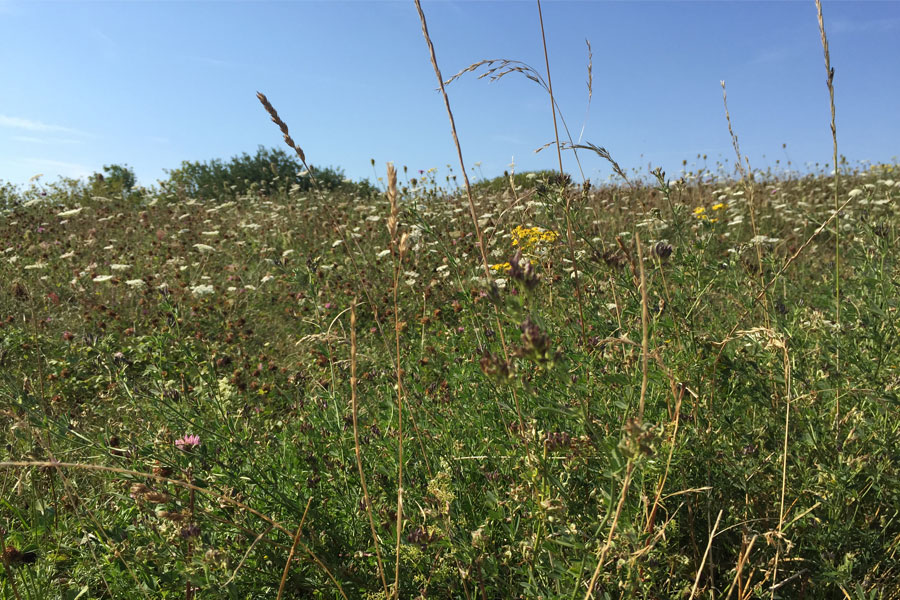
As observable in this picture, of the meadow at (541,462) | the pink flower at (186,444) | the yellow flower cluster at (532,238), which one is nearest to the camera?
the meadow at (541,462)

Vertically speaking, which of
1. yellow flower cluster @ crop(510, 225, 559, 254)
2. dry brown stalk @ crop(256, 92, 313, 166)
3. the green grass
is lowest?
the green grass

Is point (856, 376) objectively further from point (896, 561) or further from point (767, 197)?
point (767, 197)

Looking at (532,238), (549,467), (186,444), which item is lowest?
(549,467)

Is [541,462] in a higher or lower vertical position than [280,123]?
lower

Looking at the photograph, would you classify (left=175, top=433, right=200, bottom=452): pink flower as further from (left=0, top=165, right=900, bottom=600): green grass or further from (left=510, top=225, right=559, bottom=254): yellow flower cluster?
(left=510, top=225, right=559, bottom=254): yellow flower cluster

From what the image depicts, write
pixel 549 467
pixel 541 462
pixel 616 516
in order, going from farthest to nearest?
pixel 549 467, pixel 541 462, pixel 616 516

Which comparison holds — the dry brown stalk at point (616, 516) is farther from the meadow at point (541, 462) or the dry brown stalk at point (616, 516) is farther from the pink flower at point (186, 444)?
the pink flower at point (186, 444)

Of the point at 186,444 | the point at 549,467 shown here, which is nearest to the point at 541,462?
the point at 549,467

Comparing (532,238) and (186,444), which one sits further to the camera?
(532,238)

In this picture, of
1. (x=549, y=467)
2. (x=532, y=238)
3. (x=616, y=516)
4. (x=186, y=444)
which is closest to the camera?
(x=616, y=516)

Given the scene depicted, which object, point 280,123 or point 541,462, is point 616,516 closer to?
point 541,462

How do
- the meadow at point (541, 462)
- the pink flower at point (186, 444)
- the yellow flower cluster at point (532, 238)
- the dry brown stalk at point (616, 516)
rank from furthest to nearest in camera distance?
1. the yellow flower cluster at point (532, 238)
2. the pink flower at point (186, 444)
3. the meadow at point (541, 462)
4. the dry brown stalk at point (616, 516)

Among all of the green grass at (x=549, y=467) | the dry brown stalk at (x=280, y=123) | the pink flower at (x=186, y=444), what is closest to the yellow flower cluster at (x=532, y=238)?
the green grass at (x=549, y=467)

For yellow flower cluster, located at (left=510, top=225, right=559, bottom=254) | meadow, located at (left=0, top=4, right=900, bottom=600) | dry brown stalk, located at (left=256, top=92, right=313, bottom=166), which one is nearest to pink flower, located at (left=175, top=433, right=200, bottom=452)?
meadow, located at (left=0, top=4, right=900, bottom=600)
